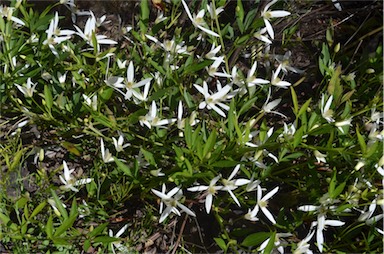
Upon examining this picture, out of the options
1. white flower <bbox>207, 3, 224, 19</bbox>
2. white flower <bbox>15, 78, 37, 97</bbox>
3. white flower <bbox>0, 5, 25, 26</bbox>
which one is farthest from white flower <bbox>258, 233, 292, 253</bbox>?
white flower <bbox>0, 5, 25, 26</bbox>

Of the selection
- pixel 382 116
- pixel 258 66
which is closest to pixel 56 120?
pixel 258 66

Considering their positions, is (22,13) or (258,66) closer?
(22,13)

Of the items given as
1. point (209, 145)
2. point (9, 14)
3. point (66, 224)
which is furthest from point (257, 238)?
point (9, 14)

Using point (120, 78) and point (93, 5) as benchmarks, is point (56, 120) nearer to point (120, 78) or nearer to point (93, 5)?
point (120, 78)

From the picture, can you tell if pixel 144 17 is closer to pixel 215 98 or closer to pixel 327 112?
pixel 215 98

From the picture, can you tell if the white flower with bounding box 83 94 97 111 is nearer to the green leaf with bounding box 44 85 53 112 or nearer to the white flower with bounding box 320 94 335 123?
the green leaf with bounding box 44 85 53 112

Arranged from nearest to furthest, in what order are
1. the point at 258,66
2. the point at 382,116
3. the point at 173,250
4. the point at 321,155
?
the point at 321,155 → the point at 382,116 → the point at 173,250 → the point at 258,66

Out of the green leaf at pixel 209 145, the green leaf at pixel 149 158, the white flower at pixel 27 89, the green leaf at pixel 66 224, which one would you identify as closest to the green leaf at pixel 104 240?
the green leaf at pixel 66 224

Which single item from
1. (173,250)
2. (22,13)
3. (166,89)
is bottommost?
(173,250)

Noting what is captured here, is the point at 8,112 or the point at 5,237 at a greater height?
the point at 8,112
